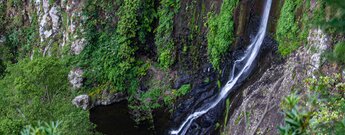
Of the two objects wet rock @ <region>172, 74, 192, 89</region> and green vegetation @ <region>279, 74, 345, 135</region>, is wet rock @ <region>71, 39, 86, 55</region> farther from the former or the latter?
green vegetation @ <region>279, 74, 345, 135</region>

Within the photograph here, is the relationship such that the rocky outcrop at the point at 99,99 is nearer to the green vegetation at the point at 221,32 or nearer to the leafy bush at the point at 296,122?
the green vegetation at the point at 221,32

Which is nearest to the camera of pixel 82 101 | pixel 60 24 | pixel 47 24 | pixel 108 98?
pixel 82 101

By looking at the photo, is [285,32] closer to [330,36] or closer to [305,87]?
[330,36]

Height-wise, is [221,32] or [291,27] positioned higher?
[221,32]

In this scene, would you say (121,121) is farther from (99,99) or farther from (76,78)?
(76,78)

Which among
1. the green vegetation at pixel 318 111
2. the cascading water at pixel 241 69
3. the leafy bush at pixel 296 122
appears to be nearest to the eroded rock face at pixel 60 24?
the cascading water at pixel 241 69

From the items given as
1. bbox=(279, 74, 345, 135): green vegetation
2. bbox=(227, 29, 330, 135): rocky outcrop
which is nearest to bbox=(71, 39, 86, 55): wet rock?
bbox=(227, 29, 330, 135): rocky outcrop

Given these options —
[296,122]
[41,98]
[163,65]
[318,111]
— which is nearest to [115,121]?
[163,65]

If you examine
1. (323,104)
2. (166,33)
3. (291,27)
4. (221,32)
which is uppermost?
(166,33)
